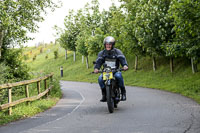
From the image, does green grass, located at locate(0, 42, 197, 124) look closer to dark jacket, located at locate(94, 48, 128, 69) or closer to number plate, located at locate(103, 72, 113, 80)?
number plate, located at locate(103, 72, 113, 80)

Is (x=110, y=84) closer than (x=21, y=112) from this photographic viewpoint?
Yes

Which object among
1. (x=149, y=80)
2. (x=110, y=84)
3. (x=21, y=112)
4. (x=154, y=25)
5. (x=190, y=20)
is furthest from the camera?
(x=149, y=80)

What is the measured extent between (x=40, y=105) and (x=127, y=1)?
2620 cm

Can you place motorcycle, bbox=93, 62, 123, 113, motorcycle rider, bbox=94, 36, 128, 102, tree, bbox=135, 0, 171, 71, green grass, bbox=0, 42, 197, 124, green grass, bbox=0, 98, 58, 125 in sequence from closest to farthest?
green grass, bbox=0, 98, 58, 125, motorcycle, bbox=93, 62, 123, 113, motorcycle rider, bbox=94, 36, 128, 102, green grass, bbox=0, 42, 197, 124, tree, bbox=135, 0, 171, 71

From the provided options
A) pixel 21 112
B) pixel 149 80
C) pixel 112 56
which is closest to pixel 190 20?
pixel 112 56

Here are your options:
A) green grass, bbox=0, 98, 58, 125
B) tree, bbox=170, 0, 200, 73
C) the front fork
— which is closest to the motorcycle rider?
the front fork

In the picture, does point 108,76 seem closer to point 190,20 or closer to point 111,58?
point 111,58

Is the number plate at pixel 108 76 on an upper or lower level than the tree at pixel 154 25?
lower

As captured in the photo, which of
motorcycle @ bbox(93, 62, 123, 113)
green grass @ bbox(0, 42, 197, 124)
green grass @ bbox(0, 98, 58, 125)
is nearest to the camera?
green grass @ bbox(0, 98, 58, 125)

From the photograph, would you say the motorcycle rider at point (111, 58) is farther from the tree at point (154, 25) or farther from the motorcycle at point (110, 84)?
the tree at point (154, 25)

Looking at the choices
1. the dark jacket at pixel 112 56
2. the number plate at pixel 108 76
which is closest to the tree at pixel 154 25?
the dark jacket at pixel 112 56

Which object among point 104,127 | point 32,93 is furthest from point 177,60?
point 104,127

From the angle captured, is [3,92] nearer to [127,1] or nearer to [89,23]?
[127,1]

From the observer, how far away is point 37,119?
8844mm
